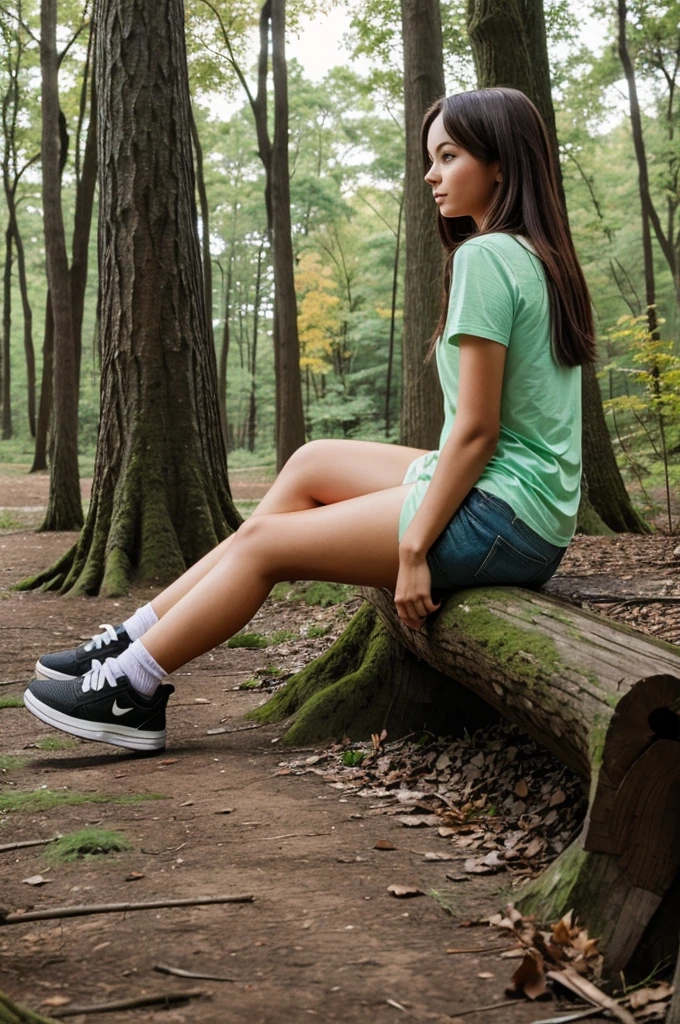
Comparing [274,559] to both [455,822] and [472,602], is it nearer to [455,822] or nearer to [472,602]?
[472,602]

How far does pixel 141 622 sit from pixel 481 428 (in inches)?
57.1

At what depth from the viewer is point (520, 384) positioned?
256cm

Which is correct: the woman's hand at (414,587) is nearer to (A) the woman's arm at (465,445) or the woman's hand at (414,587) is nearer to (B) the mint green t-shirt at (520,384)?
(A) the woman's arm at (465,445)

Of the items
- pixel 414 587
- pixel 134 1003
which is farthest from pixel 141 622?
pixel 134 1003

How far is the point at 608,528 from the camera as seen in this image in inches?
310

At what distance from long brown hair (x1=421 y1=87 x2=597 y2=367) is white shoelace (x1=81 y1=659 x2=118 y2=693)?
5.54ft

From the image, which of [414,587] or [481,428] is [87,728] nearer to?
[414,587]

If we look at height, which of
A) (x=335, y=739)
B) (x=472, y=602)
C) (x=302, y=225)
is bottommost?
(x=335, y=739)

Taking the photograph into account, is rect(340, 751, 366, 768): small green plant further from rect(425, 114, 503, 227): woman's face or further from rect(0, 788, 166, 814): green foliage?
rect(425, 114, 503, 227): woman's face

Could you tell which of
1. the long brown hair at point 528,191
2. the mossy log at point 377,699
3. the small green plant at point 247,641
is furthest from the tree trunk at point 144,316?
the long brown hair at point 528,191

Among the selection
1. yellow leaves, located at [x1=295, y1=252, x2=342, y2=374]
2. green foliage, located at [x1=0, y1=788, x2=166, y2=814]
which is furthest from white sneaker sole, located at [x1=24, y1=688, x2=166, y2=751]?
yellow leaves, located at [x1=295, y1=252, x2=342, y2=374]

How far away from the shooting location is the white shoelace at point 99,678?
3.11 m

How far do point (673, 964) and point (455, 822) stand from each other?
932 mm

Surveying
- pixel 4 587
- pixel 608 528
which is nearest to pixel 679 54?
pixel 608 528
